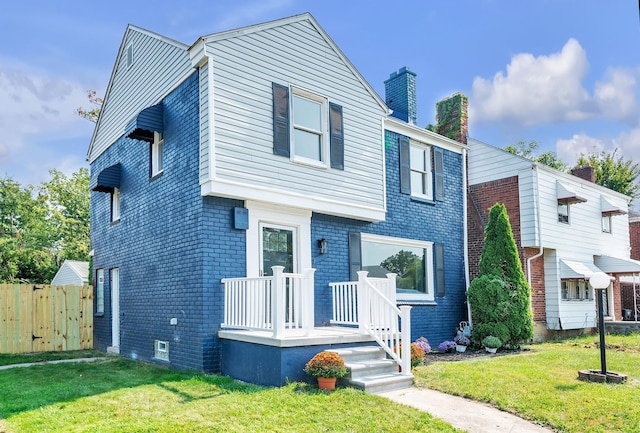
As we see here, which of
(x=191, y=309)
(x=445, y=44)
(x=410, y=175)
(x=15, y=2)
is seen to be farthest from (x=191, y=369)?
(x=445, y=44)

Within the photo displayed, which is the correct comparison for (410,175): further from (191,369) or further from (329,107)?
(191,369)

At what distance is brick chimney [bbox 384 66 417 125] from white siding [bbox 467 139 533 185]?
2200 millimetres

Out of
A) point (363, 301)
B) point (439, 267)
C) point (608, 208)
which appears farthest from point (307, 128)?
point (608, 208)

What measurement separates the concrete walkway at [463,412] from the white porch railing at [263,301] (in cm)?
168

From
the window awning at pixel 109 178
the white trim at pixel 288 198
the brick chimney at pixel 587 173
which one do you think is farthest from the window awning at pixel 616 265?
the window awning at pixel 109 178

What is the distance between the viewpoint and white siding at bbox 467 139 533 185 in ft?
46.1

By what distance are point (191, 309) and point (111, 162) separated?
583 centimetres

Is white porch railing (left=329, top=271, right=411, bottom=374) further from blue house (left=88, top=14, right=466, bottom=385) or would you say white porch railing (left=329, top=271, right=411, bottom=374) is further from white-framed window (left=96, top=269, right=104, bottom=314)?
white-framed window (left=96, top=269, right=104, bottom=314)

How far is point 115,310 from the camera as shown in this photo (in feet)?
40.0

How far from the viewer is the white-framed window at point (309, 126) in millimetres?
9797

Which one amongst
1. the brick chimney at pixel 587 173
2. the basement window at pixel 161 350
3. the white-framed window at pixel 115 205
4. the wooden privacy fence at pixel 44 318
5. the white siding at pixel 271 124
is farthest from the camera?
the brick chimney at pixel 587 173

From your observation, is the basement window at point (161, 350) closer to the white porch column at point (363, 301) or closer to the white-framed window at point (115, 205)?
the white porch column at point (363, 301)

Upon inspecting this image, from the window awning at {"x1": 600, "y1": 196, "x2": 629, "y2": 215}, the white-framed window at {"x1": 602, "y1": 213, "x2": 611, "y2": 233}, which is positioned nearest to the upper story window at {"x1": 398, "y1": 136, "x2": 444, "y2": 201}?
the window awning at {"x1": 600, "y1": 196, "x2": 629, "y2": 215}

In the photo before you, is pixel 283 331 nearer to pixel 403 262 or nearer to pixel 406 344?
pixel 406 344
